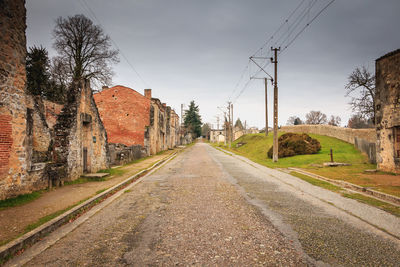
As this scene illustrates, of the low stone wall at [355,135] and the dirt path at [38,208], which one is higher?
the low stone wall at [355,135]

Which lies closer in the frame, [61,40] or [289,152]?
[289,152]

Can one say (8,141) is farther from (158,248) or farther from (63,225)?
(158,248)

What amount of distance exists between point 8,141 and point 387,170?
1740cm

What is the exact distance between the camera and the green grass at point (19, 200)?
6.12 meters

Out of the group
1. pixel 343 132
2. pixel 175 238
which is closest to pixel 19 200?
pixel 175 238

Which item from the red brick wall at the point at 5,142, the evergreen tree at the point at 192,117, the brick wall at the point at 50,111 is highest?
the evergreen tree at the point at 192,117

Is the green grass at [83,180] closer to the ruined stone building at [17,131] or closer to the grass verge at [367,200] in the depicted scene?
the ruined stone building at [17,131]

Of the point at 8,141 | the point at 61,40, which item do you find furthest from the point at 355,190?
the point at 61,40

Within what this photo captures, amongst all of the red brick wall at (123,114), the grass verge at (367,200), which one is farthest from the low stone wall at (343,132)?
the red brick wall at (123,114)

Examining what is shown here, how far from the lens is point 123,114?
2781 cm

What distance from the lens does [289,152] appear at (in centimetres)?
2252

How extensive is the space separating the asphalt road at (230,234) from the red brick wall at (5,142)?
3226mm

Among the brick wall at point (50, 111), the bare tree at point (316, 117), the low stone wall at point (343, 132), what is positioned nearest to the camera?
the brick wall at point (50, 111)

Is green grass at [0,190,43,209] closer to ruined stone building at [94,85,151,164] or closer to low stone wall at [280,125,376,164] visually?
low stone wall at [280,125,376,164]
